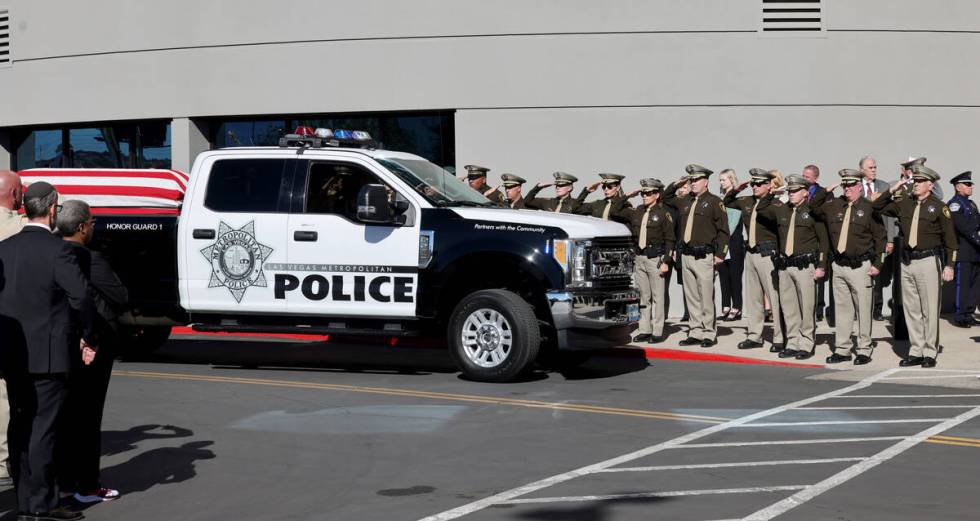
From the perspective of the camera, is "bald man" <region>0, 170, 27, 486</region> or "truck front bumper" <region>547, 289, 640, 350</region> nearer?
"bald man" <region>0, 170, 27, 486</region>

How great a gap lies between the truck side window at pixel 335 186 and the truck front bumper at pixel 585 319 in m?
2.41

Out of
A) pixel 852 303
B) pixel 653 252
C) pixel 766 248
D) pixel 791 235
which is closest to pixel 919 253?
pixel 852 303

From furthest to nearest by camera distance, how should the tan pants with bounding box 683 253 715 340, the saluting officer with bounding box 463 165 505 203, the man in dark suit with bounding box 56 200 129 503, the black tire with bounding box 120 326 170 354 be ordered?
the saluting officer with bounding box 463 165 505 203
the tan pants with bounding box 683 253 715 340
the black tire with bounding box 120 326 170 354
the man in dark suit with bounding box 56 200 129 503

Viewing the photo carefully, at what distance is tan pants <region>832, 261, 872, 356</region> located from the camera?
15.4 m

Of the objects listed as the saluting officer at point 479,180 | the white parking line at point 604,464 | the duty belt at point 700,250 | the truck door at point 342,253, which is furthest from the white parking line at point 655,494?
the saluting officer at point 479,180

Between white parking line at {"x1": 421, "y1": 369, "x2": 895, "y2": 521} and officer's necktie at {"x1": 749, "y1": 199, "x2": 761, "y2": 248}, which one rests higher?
officer's necktie at {"x1": 749, "y1": 199, "x2": 761, "y2": 248}

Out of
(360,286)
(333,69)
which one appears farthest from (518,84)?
(360,286)

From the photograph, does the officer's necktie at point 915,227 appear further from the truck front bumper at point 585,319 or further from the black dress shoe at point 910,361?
the truck front bumper at point 585,319

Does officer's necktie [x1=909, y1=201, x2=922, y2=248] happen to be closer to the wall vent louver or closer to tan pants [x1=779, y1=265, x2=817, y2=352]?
tan pants [x1=779, y1=265, x2=817, y2=352]

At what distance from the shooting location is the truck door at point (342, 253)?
13.9 m

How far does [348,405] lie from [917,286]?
677 cm

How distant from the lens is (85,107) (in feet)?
78.9

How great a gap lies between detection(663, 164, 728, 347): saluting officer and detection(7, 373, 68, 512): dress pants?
35.4 feet

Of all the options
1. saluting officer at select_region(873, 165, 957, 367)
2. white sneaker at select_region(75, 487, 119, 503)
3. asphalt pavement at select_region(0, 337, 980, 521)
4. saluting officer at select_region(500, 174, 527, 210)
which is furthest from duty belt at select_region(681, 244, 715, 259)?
white sneaker at select_region(75, 487, 119, 503)
